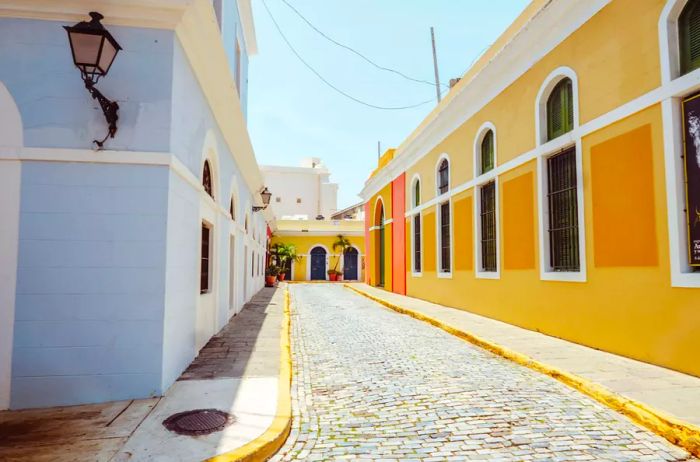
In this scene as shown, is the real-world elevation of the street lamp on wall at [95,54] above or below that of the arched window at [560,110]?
below

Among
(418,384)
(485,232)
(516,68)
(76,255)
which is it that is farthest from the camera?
(485,232)

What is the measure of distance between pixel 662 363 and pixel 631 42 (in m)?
3.85

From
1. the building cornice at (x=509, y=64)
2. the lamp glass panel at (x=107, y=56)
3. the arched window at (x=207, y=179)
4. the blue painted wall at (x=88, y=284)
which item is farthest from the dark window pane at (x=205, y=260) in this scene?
the building cornice at (x=509, y=64)

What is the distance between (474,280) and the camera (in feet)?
35.8

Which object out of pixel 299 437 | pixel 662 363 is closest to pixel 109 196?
pixel 299 437

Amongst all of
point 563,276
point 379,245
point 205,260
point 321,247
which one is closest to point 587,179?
point 563,276

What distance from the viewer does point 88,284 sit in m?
4.58

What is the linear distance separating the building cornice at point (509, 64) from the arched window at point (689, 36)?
1.28m

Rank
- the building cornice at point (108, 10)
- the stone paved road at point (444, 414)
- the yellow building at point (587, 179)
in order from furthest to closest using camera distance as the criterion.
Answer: the yellow building at point (587, 179) → the building cornice at point (108, 10) → the stone paved road at point (444, 414)

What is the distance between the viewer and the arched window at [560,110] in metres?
7.58

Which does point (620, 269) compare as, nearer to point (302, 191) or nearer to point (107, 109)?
point (107, 109)

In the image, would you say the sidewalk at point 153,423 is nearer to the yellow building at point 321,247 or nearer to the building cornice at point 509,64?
the building cornice at point 509,64

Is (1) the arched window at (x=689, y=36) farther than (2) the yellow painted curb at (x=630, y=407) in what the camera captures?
Yes

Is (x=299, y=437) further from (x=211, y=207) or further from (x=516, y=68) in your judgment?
(x=516, y=68)
